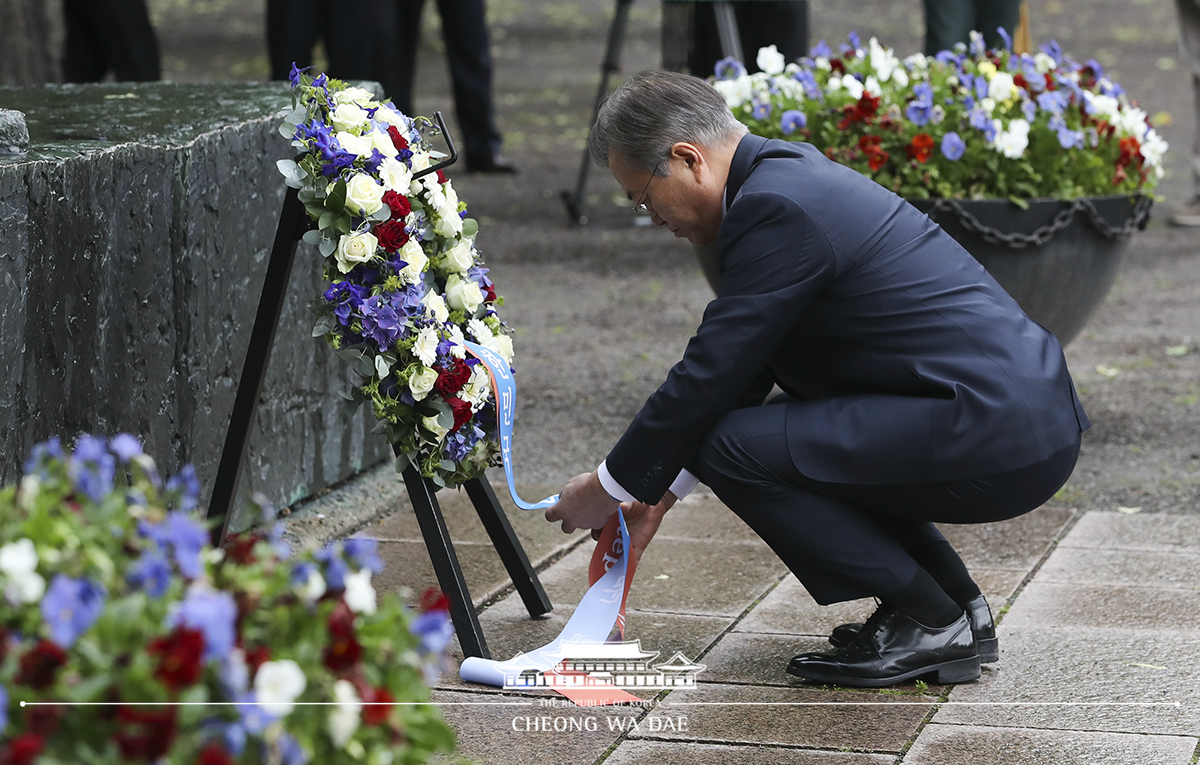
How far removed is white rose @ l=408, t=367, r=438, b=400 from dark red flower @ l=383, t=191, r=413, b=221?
1.04 feet

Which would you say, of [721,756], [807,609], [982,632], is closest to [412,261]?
[721,756]

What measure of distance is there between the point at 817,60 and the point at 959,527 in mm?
1770

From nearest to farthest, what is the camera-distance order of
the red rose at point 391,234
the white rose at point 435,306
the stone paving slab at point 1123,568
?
the red rose at point 391,234, the white rose at point 435,306, the stone paving slab at point 1123,568

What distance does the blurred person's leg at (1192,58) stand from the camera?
855 cm

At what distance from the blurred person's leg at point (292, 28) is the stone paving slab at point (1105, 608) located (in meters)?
5.56

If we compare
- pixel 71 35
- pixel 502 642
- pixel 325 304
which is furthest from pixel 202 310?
pixel 71 35

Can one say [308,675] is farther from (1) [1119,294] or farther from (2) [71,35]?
(2) [71,35]

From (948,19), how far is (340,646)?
6127 mm

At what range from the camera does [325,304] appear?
122 inches

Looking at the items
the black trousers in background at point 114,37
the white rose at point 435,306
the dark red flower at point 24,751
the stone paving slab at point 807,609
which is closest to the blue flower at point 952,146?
the stone paving slab at point 807,609

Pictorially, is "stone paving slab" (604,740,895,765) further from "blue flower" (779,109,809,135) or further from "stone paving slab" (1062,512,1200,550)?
"blue flower" (779,109,809,135)

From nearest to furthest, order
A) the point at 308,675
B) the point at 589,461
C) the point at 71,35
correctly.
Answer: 1. the point at 308,675
2. the point at 589,461
3. the point at 71,35

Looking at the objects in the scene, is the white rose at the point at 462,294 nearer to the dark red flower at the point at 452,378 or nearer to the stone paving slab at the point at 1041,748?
the dark red flower at the point at 452,378

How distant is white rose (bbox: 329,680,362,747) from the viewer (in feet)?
4.54
